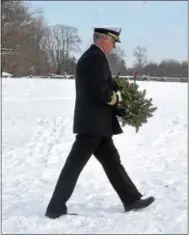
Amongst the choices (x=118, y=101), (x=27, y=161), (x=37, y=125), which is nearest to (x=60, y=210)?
(x=118, y=101)

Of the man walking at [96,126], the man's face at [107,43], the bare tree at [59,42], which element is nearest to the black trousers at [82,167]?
the man walking at [96,126]

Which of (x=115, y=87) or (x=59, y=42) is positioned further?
(x=59, y=42)

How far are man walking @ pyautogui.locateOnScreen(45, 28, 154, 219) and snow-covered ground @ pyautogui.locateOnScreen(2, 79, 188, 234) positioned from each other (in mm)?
208

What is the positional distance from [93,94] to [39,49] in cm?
4086

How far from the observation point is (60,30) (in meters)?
55.2

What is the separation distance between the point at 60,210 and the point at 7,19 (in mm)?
18619

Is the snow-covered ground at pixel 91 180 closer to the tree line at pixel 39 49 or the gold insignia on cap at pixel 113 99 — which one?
the gold insignia on cap at pixel 113 99

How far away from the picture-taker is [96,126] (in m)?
4.94

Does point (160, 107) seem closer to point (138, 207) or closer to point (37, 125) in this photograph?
point (37, 125)

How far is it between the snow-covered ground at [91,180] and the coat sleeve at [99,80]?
1.19 meters

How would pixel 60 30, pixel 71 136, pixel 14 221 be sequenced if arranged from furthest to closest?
pixel 60 30
pixel 71 136
pixel 14 221

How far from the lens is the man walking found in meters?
4.85

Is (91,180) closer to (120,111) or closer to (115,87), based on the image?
(120,111)

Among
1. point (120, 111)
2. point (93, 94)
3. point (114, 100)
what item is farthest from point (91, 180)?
point (93, 94)
